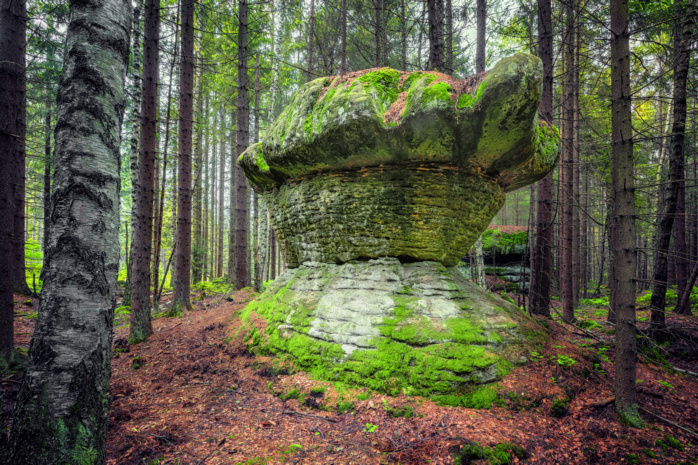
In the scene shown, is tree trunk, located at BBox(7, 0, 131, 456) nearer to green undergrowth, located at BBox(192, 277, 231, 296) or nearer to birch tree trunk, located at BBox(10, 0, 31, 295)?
birch tree trunk, located at BBox(10, 0, 31, 295)

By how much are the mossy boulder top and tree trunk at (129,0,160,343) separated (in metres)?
3.20

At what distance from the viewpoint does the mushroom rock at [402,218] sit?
429cm

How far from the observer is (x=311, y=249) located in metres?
6.45

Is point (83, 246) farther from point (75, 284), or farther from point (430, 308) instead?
point (430, 308)

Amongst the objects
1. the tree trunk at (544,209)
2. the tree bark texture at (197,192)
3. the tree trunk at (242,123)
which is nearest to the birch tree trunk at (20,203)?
the tree trunk at (242,123)

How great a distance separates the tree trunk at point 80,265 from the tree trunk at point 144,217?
16.3 ft

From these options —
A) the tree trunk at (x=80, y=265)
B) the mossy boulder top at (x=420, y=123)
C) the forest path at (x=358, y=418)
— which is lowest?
the forest path at (x=358, y=418)

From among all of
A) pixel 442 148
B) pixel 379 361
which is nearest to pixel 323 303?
pixel 379 361

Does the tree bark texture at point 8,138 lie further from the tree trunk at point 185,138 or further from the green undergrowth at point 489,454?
the green undergrowth at point 489,454

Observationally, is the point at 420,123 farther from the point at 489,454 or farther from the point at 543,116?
the point at 543,116

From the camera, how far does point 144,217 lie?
6879 millimetres

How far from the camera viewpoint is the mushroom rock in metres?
4.29

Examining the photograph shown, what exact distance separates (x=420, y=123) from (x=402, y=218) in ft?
5.45

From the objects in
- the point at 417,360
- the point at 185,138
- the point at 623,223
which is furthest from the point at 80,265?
the point at 185,138
